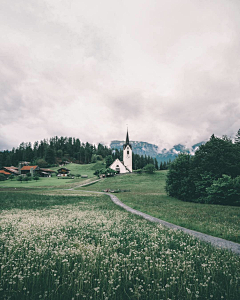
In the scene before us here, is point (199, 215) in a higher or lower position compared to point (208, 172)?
lower

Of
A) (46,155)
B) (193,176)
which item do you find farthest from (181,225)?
(46,155)

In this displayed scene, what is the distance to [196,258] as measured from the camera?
6027 millimetres

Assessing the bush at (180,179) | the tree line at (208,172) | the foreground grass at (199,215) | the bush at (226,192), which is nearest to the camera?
the foreground grass at (199,215)

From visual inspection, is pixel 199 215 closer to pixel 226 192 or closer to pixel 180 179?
pixel 226 192

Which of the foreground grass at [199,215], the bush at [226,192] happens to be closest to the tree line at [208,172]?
the bush at [226,192]

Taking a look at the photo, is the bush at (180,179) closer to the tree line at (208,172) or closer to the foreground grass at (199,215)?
the tree line at (208,172)

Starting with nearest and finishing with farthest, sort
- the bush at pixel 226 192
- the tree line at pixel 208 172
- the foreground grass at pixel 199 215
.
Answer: the foreground grass at pixel 199 215 < the bush at pixel 226 192 < the tree line at pixel 208 172

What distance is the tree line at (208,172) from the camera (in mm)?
36781

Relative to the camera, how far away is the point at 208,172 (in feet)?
137

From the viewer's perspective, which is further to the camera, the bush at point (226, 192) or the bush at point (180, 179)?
the bush at point (180, 179)

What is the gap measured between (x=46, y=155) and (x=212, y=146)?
586ft

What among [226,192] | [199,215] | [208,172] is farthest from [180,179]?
[199,215]

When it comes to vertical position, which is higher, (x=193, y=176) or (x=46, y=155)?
(x=46, y=155)

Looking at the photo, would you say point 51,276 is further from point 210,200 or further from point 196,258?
point 210,200
